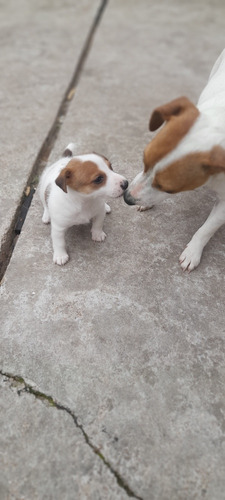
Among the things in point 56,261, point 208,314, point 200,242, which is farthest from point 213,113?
point 56,261

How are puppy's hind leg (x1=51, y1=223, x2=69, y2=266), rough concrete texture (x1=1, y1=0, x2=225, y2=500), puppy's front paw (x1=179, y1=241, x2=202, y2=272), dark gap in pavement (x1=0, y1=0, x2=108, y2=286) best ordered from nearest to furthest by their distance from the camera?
1. rough concrete texture (x1=1, y1=0, x2=225, y2=500)
2. puppy's hind leg (x1=51, y1=223, x2=69, y2=266)
3. puppy's front paw (x1=179, y1=241, x2=202, y2=272)
4. dark gap in pavement (x1=0, y1=0, x2=108, y2=286)

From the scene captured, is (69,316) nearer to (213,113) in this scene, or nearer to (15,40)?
(213,113)

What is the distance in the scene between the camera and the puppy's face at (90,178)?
2303mm

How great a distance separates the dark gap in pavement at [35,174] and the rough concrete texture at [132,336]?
0.09 meters

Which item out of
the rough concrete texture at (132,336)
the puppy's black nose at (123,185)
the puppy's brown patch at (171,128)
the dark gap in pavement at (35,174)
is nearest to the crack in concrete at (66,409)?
the rough concrete texture at (132,336)

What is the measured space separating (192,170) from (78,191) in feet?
2.51

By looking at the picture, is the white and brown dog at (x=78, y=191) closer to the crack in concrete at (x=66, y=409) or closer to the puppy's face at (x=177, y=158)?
the puppy's face at (x=177, y=158)

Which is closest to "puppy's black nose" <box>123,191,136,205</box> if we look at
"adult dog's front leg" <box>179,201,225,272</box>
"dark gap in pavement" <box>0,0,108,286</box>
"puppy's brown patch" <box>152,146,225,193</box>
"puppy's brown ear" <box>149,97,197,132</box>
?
"puppy's brown patch" <box>152,146,225,193</box>

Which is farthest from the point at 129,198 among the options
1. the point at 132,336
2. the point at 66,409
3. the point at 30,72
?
the point at 30,72

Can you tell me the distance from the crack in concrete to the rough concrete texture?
0.01 metres

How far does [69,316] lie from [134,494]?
1.13 metres

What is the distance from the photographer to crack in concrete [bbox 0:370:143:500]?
6.11ft

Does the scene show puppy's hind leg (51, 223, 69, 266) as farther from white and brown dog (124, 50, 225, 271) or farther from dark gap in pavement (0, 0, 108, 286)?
white and brown dog (124, 50, 225, 271)

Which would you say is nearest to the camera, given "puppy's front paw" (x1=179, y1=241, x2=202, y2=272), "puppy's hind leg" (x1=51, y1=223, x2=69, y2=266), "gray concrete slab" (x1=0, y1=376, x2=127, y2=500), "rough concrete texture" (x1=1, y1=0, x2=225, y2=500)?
"gray concrete slab" (x1=0, y1=376, x2=127, y2=500)
